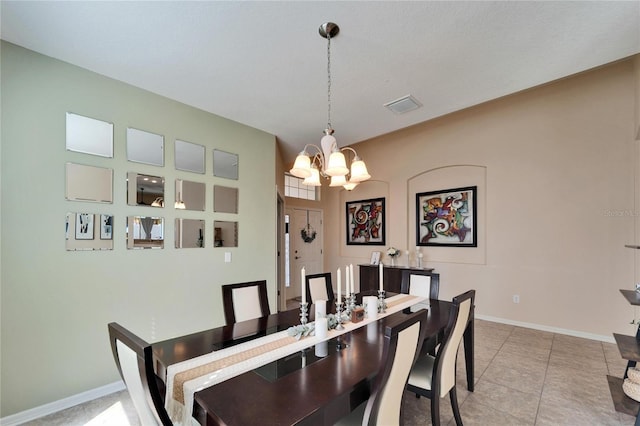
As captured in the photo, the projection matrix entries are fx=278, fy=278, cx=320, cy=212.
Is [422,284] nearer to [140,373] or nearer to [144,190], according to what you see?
[140,373]

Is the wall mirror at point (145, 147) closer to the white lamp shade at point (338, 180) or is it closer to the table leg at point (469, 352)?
the white lamp shade at point (338, 180)

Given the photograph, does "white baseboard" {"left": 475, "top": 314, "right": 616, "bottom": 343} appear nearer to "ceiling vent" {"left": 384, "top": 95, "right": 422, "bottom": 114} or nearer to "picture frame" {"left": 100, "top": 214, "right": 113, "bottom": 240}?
"ceiling vent" {"left": 384, "top": 95, "right": 422, "bottom": 114}

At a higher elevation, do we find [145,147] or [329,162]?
[145,147]

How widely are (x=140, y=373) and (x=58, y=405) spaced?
6.40 ft

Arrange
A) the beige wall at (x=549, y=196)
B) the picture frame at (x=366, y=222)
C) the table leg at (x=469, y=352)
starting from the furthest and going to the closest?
the picture frame at (x=366, y=222)
the beige wall at (x=549, y=196)
the table leg at (x=469, y=352)

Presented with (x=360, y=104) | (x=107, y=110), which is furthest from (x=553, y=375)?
(x=107, y=110)

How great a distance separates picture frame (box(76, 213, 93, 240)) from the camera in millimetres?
Answer: 2279

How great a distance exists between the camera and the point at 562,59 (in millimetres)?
2221

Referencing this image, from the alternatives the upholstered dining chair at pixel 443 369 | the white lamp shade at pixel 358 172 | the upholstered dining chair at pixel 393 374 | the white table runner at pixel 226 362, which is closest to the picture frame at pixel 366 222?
the white lamp shade at pixel 358 172

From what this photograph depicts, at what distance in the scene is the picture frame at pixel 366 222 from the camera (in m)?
5.63

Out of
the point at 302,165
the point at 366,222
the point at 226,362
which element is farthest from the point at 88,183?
the point at 366,222

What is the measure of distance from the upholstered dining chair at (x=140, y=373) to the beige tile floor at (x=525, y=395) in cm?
125

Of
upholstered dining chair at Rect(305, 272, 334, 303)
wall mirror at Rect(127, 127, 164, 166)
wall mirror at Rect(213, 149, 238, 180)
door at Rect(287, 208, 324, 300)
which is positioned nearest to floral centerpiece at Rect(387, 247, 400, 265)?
door at Rect(287, 208, 324, 300)

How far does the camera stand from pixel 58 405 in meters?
2.13
